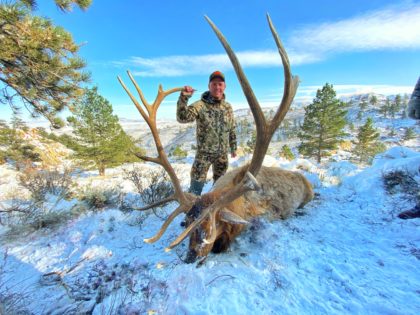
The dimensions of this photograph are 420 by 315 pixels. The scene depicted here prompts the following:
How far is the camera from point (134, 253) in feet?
9.37

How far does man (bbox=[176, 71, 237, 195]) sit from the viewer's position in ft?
11.6

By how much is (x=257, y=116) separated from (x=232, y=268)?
5.40ft

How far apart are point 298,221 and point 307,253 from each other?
1.17 m

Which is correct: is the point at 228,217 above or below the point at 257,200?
above

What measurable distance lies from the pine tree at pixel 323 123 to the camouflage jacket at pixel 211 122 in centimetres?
1695

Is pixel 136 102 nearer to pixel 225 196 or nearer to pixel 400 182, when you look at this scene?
pixel 225 196

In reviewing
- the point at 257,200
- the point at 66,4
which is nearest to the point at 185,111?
the point at 257,200

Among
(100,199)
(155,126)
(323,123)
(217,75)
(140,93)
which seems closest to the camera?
(140,93)

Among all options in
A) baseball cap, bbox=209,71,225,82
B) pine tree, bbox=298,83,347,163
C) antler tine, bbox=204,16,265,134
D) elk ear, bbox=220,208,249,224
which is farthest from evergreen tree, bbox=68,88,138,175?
pine tree, bbox=298,83,347,163

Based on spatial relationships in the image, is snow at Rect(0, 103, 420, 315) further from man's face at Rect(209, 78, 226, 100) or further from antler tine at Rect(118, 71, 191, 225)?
man's face at Rect(209, 78, 226, 100)

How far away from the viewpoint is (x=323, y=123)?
1819 cm

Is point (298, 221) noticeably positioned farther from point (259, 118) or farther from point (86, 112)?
point (86, 112)

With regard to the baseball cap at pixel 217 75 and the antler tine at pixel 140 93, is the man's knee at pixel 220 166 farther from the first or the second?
the antler tine at pixel 140 93

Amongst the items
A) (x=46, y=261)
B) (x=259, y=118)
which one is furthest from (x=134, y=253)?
(x=259, y=118)
